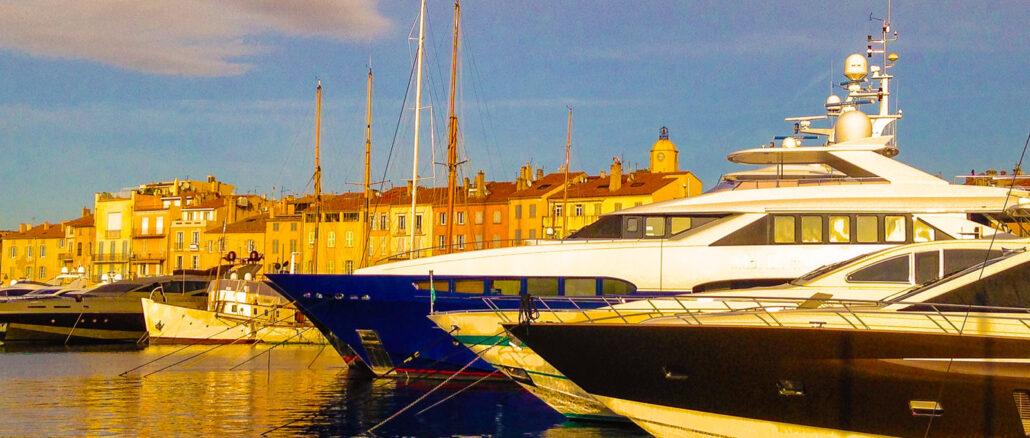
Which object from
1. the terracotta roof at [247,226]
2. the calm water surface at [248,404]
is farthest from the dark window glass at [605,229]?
the terracotta roof at [247,226]

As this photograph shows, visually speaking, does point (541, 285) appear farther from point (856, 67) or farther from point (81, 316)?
point (81, 316)

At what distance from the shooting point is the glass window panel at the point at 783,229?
23.4 meters

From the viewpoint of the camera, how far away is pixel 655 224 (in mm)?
24500

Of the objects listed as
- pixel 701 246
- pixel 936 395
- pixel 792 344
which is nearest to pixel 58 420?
pixel 701 246

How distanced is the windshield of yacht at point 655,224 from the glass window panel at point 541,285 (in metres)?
1.59

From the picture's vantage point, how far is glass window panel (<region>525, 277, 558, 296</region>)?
24.3 m

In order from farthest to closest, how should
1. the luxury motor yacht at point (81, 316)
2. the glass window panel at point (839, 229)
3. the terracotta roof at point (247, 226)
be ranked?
the terracotta roof at point (247, 226) → the luxury motor yacht at point (81, 316) → the glass window panel at point (839, 229)

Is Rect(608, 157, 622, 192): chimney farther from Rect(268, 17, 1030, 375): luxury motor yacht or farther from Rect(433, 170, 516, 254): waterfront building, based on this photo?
Rect(268, 17, 1030, 375): luxury motor yacht

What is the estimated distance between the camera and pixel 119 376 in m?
32.3

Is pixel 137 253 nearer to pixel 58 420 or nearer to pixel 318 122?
pixel 318 122

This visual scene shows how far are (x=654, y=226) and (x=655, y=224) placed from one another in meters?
0.05

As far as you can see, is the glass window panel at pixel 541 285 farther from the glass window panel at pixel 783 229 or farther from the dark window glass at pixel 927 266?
the dark window glass at pixel 927 266

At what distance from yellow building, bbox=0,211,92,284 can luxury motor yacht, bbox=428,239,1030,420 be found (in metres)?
94.1

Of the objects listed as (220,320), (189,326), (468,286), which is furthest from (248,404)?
(189,326)
